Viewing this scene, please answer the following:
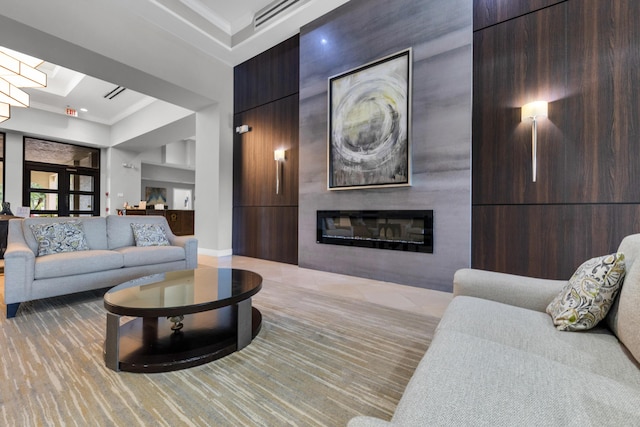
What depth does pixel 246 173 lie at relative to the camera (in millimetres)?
5457

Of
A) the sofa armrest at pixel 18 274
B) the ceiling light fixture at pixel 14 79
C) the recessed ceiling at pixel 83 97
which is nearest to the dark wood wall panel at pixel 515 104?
the sofa armrest at pixel 18 274

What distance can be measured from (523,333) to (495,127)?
2539 millimetres

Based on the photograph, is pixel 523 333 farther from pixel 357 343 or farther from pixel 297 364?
pixel 297 364

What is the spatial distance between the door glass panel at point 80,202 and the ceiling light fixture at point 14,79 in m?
4.52

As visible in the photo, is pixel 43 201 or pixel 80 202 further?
pixel 80 202

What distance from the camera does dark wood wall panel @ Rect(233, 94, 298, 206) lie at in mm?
4766

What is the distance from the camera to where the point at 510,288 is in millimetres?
1573

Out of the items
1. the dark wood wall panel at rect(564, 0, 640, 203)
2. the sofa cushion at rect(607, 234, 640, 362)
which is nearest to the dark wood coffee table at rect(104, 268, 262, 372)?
the sofa cushion at rect(607, 234, 640, 362)

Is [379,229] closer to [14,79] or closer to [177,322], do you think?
[177,322]

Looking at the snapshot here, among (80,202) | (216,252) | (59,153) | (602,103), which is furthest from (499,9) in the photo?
(80,202)

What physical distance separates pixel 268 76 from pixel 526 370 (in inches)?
215

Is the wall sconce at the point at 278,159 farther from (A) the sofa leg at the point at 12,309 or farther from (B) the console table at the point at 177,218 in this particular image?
(B) the console table at the point at 177,218

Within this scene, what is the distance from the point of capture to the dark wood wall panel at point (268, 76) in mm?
4770

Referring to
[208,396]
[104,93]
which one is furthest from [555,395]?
[104,93]
